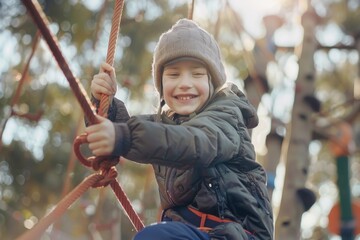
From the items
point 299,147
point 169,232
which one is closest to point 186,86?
point 169,232

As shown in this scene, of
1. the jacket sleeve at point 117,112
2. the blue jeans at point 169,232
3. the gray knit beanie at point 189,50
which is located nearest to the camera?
the blue jeans at point 169,232

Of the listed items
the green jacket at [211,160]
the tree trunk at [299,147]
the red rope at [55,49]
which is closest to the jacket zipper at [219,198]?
the green jacket at [211,160]

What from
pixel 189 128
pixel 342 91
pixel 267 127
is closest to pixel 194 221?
pixel 189 128

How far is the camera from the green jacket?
1406 mm

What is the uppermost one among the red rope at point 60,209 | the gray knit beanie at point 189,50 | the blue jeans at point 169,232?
the gray knit beanie at point 189,50

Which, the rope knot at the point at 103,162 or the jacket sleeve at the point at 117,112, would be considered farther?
the jacket sleeve at the point at 117,112

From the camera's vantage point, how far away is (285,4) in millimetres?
4297

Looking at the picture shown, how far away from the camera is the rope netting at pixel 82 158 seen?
1355 mm

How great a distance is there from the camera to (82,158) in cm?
157

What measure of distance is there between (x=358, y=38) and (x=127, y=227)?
239 cm

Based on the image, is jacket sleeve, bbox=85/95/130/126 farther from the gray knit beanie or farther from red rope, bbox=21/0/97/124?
red rope, bbox=21/0/97/124

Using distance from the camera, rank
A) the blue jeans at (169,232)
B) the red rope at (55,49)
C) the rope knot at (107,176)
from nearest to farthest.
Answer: the red rope at (55,49)
the blue jeans at (169,232)
the rope knot at (107,176)

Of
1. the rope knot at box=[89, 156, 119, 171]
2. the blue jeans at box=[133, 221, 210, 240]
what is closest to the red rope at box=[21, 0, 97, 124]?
the rope knot at box=[89, 156, 119, 171]

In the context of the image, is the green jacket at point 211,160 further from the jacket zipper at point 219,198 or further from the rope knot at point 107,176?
the rope knot at point 107,176
